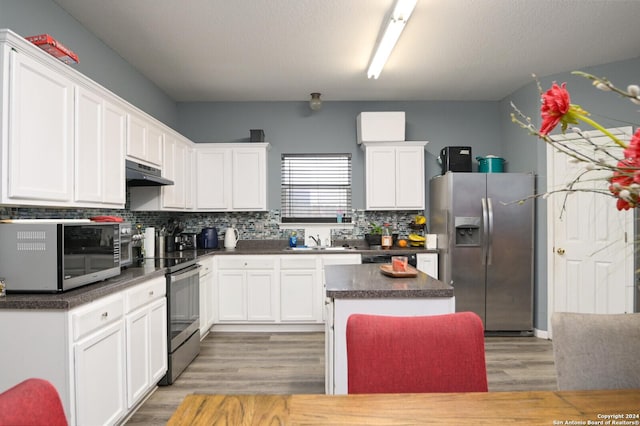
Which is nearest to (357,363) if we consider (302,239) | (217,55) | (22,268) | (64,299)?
(64,299)

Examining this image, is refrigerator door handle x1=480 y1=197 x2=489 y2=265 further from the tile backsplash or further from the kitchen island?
the kitchen island

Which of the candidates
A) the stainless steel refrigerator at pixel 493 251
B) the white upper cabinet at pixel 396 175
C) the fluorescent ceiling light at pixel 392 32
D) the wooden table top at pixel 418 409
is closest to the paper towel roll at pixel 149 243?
the white upper cabinet at pixel 396 175

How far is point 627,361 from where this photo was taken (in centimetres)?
126

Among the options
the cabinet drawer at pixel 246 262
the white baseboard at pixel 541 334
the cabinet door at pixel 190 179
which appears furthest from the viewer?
the cabinet door at pixel 190 179

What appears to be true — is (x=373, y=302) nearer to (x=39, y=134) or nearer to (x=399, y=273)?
(x=399, y=273)

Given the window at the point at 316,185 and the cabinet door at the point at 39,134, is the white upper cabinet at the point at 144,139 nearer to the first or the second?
the cabinet door at the point at 39,134

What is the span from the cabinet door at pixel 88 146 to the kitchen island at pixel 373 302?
1627mm

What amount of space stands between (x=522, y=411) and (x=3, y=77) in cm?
243

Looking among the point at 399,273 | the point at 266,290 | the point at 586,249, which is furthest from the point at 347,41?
the point at 586,249

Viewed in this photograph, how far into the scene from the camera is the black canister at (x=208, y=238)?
4609mm

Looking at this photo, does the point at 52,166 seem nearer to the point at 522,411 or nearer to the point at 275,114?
the point at 522,411

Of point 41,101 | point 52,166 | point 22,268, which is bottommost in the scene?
point 22,268

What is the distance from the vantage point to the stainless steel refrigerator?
4.11 metres

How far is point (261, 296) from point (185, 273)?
3.92 feet
